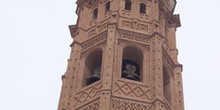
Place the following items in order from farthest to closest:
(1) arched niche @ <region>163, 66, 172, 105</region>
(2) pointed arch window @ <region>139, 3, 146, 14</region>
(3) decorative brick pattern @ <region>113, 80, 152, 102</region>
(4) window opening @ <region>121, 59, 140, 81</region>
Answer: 1. (2) pointed arch window @ <region>139, 3, 146, 14</region>
2. (1) arched niche @ <region>163, 66, 172, 105</region>
3. (4) window opening @ <region>121, 59, 140, 81</region>
4. (3) decorative brick pattern @ <region>113, 80, 152, 102</region>

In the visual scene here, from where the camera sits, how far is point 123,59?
32688mm

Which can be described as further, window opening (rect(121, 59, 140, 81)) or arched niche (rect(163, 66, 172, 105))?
arched niche (rect(163, 66, 172, 105))

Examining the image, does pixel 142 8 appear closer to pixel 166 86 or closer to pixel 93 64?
pixel 93 64

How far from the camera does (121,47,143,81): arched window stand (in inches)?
1249

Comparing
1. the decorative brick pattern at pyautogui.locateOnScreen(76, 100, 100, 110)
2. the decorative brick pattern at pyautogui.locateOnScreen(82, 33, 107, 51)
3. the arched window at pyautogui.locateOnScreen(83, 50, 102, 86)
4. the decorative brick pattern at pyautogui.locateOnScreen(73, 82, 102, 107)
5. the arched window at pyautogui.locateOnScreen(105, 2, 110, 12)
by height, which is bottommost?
the decorative brick pattern at pyautogui.locateOnScreen(76, 100, 100, 110)

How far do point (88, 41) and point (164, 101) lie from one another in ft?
21.6

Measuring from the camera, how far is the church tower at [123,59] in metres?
29.1

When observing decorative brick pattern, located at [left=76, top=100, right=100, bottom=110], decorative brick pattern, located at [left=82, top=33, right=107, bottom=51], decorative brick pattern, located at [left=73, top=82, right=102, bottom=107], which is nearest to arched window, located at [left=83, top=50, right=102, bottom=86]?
decorative brick pattern, located at [left=82, top=33, right=107, bottom=51]

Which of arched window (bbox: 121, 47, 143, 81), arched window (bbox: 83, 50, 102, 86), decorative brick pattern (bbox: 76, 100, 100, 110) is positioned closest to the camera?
decorative brick pattern (bbox: 76, 100, 100, 110)

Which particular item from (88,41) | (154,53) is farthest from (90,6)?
(154,53)

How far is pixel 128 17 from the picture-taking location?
1344 inches

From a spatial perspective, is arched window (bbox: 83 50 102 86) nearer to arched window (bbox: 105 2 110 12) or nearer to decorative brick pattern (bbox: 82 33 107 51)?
decorative brick pattern (bbox: 82 33 107 51)

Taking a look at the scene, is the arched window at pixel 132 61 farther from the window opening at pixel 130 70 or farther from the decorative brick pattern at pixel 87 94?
the decorative brick pattern at pixel 87 94

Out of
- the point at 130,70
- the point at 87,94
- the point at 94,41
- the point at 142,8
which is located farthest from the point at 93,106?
the point at 142,8
